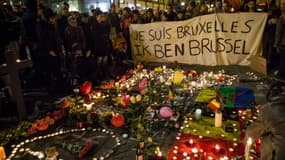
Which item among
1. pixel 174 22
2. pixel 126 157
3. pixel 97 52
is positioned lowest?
pixel 126 157

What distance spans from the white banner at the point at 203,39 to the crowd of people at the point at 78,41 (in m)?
0.27

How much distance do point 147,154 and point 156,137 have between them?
626mm

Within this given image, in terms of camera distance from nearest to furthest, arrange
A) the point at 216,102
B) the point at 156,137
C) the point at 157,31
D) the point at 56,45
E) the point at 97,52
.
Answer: the point at 156,137 < the point at 216,102 < the point at 56,45 < the point at 97,52 < the point at 157,31

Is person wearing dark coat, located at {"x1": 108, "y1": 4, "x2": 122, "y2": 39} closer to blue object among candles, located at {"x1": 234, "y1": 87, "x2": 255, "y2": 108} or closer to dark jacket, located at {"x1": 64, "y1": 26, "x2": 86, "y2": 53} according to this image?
dark jacket, located at {"x1": 64, "y1": 26, "x2": 86, "y2": 53}

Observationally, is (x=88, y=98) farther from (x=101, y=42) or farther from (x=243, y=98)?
(x=243, y=98)

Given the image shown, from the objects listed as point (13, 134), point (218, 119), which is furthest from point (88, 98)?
point (218, 119)

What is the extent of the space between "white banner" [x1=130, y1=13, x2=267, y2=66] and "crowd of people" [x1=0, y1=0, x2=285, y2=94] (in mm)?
266

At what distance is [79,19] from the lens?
24.1 feet

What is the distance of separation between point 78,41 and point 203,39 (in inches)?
123

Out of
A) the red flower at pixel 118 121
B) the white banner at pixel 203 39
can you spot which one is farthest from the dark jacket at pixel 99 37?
the red flower at pixel 118 121

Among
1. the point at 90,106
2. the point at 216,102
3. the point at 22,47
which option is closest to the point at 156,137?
the point at 216,102

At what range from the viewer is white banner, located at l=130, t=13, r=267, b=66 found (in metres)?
7.11

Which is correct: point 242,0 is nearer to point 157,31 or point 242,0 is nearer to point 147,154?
point 157,31

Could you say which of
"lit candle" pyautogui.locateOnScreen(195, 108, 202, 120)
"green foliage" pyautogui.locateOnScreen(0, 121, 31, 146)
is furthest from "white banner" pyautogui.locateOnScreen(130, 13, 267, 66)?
"green foliage" pyautogui.locateOnScreen(0, 121, 31, 146)
